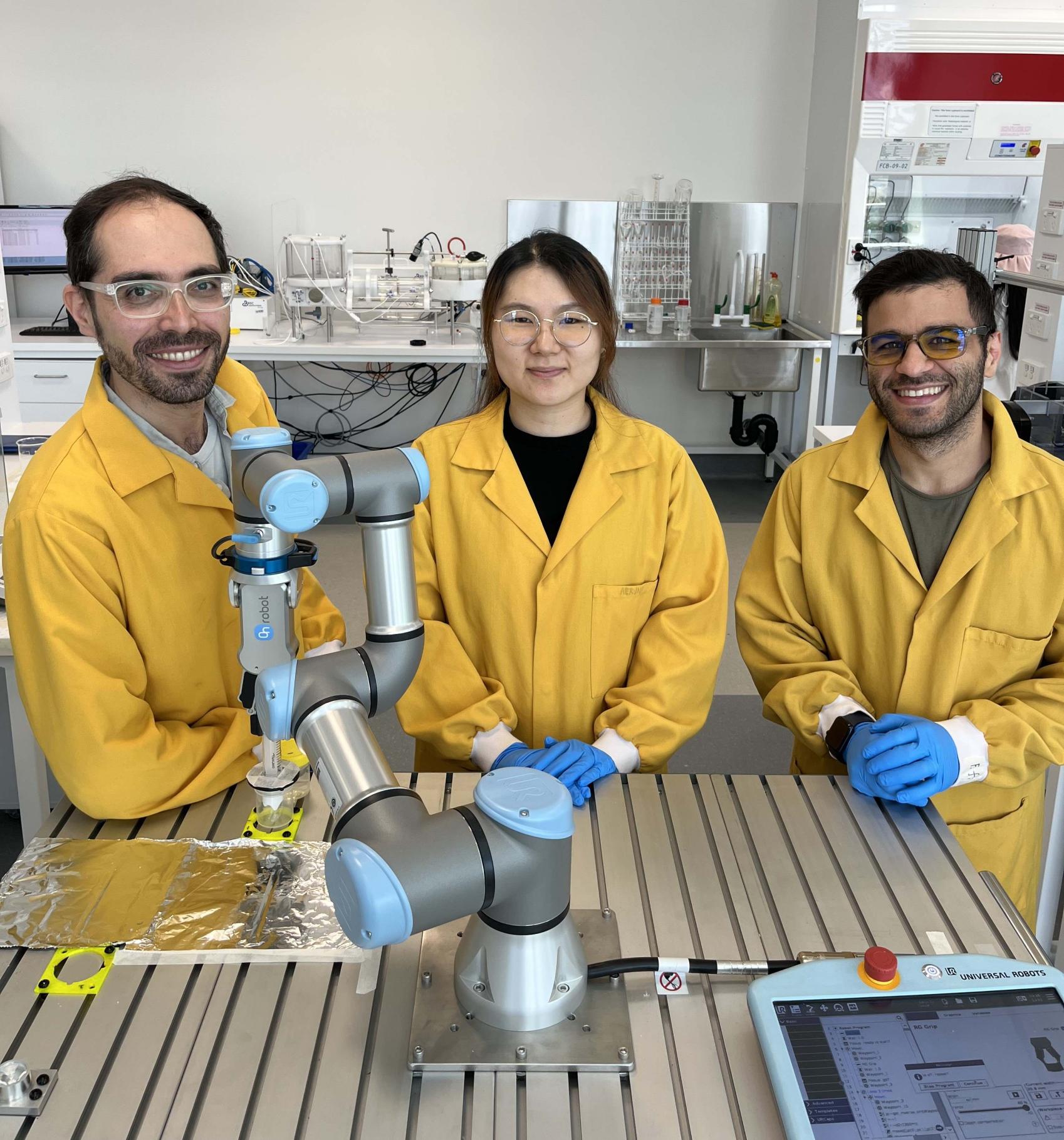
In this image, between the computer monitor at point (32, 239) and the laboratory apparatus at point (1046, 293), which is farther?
the computer monitor at point (32, 239)

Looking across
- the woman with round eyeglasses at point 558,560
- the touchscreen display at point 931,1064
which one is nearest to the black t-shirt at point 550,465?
the woman with round eyeglasses at point 558,560

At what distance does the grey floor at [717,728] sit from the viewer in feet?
10.1

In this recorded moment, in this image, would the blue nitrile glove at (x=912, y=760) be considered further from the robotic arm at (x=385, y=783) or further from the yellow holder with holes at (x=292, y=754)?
the yellow holder with holes at (x=292, y=754)

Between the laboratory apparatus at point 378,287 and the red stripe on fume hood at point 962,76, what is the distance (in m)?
1.94

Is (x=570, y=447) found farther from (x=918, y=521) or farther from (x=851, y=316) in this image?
(x=851, y=316)

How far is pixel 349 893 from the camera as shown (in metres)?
0.88

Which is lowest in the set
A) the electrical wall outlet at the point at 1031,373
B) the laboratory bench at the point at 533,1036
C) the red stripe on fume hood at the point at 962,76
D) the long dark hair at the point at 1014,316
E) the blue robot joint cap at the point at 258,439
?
the laboratory bench at the point at 533,1036

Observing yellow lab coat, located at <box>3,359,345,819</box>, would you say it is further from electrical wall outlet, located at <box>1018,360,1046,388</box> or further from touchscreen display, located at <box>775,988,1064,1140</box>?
electrical wall outlet, located at <box>1018,360,1046,388</box>

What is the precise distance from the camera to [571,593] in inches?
67.9

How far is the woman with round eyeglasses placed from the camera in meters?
1.69

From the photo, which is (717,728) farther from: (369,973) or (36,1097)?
(36,1097)

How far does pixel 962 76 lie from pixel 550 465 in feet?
13.0

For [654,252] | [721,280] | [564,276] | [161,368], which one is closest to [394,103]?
[654,252]

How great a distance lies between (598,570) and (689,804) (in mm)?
443
